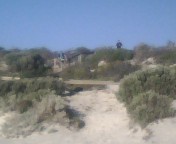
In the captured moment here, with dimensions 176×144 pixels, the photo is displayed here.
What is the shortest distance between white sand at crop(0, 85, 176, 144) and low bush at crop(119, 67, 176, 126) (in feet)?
1.93

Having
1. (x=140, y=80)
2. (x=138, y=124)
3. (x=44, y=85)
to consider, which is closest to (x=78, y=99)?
(x=44, y=85)

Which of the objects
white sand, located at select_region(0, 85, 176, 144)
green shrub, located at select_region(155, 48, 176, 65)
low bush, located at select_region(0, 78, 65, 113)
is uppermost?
green shrub, located at select_region(155, 48, 176, 65)

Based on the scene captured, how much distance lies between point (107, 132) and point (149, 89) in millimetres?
3452

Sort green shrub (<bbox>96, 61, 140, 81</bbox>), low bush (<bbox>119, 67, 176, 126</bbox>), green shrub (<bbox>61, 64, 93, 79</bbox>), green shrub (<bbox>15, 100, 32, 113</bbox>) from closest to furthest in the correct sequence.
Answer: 1. low bush (<bbox>119, 67, 176, 126</bbox>)
2. green shrub (<bbox>15, 100, 32, 113</bbox>)
3. green shrub (<bbox>96, 61, 140, 81</bbox>)
4. green shrub (<bbox>61, 64, 93, 79</bbox>)

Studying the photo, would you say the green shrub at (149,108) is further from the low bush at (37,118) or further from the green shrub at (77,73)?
the green shrub at (77,73)

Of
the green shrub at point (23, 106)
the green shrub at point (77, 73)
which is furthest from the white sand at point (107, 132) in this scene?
the green shrub at point (77, 73)

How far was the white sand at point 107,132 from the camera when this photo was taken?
13.5 m

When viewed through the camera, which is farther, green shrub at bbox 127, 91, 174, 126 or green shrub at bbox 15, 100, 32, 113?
green shrub at bbox 15, 100, 32, 113

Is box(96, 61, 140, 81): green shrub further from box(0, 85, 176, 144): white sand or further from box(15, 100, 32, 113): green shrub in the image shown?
box(15, 100, 32, 113): green shrub

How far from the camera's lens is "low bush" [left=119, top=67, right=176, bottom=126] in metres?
15.0

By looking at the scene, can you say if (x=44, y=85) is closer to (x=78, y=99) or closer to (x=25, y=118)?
(x=78, y=99)

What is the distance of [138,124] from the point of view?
14383mm

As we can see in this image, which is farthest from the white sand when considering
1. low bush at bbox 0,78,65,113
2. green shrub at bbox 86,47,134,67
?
green shrub at bbox 86,47,134,67

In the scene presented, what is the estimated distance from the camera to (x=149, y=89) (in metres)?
17.2
